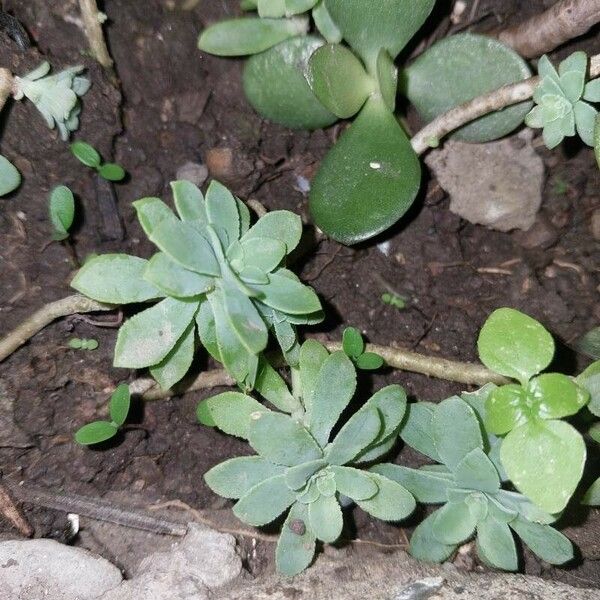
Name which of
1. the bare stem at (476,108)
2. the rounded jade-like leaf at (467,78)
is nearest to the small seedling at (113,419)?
the bare stem at (476,108)

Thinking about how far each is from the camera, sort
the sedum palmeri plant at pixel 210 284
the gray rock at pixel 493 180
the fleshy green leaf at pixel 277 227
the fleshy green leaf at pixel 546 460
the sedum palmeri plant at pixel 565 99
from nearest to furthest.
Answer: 1. the fleshy green leaf at pixel 546 460
2. the sedum palmeri plant at pixel 210 284
3. the fleshy green leaf at pixel 277 227
4. the sedum palmeri plant at pixel 565 99
5. the gray rock at pixel 493 180

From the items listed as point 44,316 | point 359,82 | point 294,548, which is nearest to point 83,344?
point 44,316

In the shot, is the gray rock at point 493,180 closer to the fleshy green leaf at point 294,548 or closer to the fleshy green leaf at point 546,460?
the fleshy green leaf at point 546,460

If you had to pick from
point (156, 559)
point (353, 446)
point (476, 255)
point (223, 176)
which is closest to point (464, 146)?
A: point (476, 255)

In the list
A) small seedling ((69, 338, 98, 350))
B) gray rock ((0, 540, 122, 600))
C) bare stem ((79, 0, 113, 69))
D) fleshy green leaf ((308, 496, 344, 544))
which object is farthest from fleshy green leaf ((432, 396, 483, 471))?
bare stem ((79, 0, 113, 69))

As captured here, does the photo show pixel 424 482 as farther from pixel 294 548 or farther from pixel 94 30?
pixel 94 30
